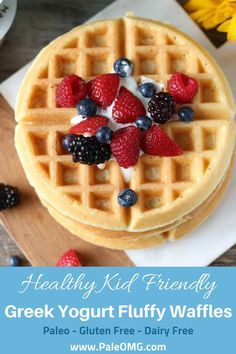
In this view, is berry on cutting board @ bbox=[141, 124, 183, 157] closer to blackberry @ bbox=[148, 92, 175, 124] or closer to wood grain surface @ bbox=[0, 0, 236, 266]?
blackberry @ bbox=[148, 92, 175, 124]

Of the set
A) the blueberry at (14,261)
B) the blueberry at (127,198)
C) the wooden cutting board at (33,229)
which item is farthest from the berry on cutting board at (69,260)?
the blueberry at (127,198)

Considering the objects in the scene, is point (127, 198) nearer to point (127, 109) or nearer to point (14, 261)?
point (127, 109)

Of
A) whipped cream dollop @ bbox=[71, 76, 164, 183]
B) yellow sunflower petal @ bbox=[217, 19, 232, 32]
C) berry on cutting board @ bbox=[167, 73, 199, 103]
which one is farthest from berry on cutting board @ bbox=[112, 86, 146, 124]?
yellow sunflower petal @ bbox=[217, 19, 232, 32]

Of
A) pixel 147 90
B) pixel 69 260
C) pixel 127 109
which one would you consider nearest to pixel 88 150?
pixel 127 109

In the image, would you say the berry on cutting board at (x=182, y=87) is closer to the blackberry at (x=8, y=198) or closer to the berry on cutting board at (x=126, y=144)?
the berry on cutting board at (x=126, y=144)

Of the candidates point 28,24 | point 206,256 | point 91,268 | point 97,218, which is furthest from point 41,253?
point 28,24

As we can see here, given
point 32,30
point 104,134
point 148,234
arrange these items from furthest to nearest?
point 32,30
point 148,234
point 104,134

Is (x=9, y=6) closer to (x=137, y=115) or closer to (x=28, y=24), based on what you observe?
(x=28, y=24)
